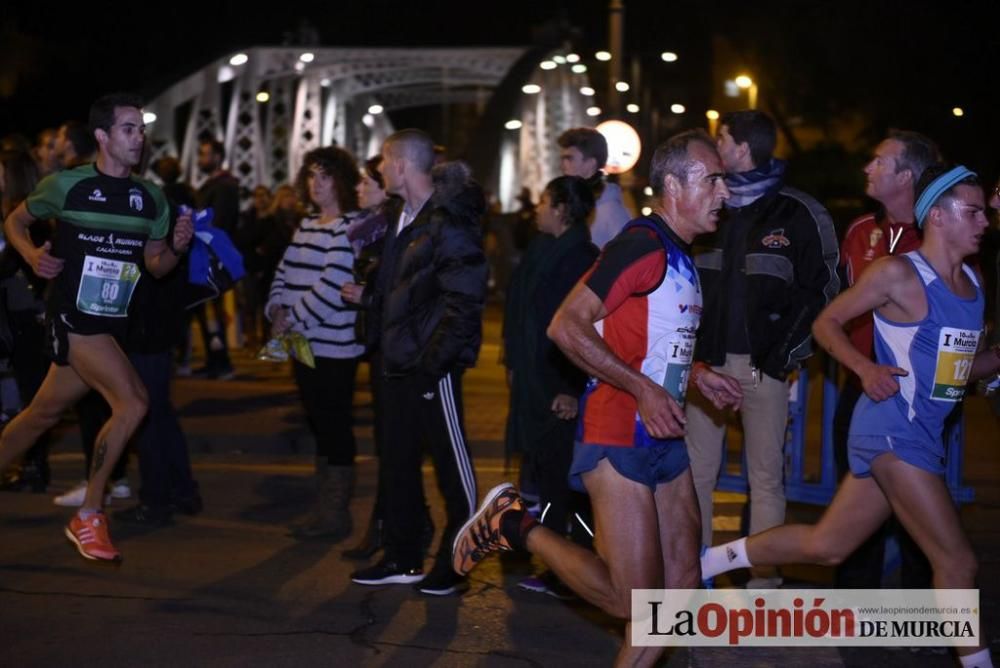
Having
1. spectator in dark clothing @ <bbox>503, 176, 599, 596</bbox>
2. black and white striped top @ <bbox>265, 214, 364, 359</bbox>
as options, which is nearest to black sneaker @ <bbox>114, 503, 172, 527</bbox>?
black and white striped top @ <bbox>265, 214, 364, 359</bbox>

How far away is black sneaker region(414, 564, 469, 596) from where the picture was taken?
680cm

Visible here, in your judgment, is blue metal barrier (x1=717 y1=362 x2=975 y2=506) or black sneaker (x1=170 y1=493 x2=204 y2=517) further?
black sneaker (x1=170 y1=493 x2=204 y2=517)

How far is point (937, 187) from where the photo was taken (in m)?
5.32

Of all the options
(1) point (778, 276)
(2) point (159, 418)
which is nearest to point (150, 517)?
(2) point (159, 418)

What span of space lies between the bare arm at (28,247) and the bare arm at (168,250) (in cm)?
47

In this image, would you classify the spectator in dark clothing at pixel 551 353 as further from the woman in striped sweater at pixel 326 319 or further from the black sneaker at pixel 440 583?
the woman in striped sweater at pixel 326 319

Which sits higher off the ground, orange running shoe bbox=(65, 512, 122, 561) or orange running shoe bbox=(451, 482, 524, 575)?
orange running shoe bbox=(451, 482, 524, 575)

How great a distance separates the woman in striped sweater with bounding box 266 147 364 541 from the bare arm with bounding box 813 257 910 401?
3106mm

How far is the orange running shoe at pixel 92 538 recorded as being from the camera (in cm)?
704

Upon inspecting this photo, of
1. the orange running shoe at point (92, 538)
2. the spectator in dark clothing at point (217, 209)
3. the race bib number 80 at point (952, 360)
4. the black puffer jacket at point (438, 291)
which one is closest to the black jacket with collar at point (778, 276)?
the black puffer jacket at point (438, 291)

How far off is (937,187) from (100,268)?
4.02 meters

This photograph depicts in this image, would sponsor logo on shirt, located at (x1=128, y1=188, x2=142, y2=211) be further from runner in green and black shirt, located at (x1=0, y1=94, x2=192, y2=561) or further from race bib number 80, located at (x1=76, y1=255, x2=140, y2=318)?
race bib number 80, located at (x1=76, y1=255, x2=140, y2=318)

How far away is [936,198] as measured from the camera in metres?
5.32

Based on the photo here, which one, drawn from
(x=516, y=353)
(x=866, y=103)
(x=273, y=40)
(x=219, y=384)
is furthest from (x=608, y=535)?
(x=273, y=40)
